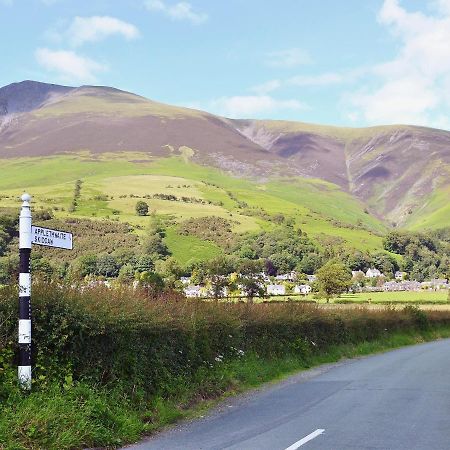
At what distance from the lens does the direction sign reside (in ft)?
31.4

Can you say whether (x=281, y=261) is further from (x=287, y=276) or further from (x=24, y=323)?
(x=24, y=323)

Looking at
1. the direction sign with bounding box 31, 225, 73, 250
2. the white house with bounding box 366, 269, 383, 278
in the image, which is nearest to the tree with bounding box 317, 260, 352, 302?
the white house with bounding box 366, 269, 383, 278

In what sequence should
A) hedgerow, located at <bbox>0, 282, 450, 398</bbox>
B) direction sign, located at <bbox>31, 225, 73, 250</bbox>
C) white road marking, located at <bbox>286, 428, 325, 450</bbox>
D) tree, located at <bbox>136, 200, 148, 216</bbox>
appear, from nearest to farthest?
white road marking, located at <bbox>286, 428, 325, 450</bbox> < hedgerow, located at <bbox>0, 282, 450, 398</bbox> < direction sign, located at <bbox>31, 225, 73, 250</bbox> < tree, located at <bbox>136, 200, 148, 216</bbox>

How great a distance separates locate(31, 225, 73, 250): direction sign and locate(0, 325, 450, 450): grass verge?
216 cm

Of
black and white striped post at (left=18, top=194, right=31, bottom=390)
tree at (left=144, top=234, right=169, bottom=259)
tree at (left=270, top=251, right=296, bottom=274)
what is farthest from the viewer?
tree at (left=270, top=251, right=296, bottom=274)

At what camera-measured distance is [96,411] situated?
Result: 29.8 ft

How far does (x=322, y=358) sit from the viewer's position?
2248cm

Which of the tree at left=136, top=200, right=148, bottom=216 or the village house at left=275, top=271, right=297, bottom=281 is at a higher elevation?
the tree at left=136, top=200, right=148, bottom=216

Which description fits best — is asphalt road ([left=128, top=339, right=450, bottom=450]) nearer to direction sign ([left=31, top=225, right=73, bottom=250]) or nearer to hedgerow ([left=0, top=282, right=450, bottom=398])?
hedgerow ([left=0, top=282, right=450, bottom=398])

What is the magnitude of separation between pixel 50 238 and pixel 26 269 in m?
0.77

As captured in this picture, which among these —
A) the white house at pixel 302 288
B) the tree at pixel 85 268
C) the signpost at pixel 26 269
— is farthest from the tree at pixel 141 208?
the signpost at pixel 26 269

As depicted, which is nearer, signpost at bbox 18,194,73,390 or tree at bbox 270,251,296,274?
signpost at bbox 18,194,73,390

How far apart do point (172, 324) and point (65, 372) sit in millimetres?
3087

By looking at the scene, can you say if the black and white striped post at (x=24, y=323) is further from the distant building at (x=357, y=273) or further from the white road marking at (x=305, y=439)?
the distant building at (x=357, y=273)
